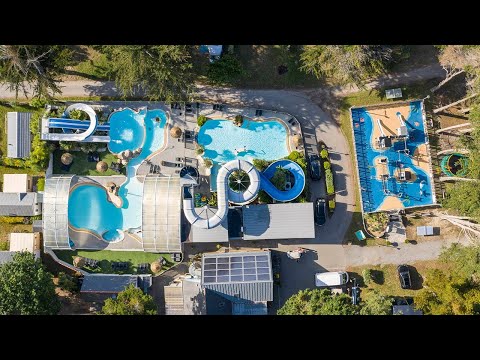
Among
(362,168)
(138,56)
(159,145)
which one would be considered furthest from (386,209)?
(138,56)

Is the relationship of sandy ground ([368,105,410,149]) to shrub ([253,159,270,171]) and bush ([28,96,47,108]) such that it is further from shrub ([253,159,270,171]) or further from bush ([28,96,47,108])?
bush ([28,96,47,108])

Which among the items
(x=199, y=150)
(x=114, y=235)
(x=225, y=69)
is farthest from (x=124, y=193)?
(x=225, y=69)

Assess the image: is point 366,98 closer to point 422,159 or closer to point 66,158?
point 422,159

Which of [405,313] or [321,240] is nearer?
[405,313]

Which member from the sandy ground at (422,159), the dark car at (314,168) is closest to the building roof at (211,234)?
the dark car at (314,168)

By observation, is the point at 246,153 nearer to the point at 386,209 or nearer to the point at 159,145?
the point at 159,145

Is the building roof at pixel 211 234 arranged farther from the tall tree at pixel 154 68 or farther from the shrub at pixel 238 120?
the tall tree at pixel 154 68
